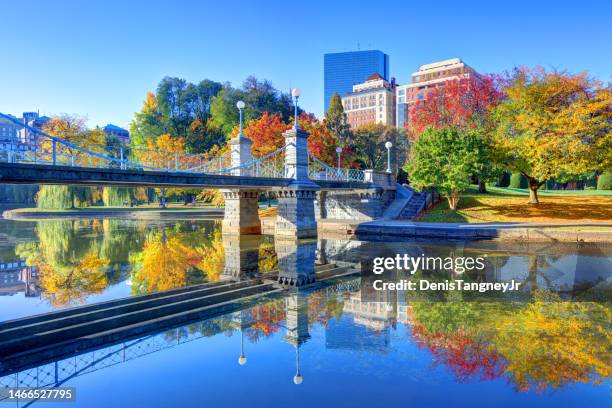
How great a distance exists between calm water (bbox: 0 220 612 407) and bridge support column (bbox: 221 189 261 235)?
37.0ft

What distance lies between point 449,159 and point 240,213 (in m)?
13.4

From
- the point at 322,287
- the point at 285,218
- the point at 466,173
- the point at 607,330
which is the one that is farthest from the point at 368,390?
the point at 466,173

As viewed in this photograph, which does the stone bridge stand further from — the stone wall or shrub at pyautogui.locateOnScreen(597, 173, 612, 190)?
shrub at pyautogui.locateOnScreen(597, 173, 612, 190)

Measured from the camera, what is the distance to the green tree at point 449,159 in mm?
27109

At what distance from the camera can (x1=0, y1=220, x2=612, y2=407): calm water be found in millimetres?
5910

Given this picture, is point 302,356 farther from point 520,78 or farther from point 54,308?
point 520,78

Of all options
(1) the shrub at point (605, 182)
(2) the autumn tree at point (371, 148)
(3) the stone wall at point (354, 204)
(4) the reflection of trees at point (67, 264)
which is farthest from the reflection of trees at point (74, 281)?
(1) the shrub at point (605, 182)

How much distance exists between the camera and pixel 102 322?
887 cm

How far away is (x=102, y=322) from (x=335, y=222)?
Answer: 19659mm

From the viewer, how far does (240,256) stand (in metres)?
18.5

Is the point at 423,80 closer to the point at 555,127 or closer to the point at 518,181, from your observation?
the point at 518,181

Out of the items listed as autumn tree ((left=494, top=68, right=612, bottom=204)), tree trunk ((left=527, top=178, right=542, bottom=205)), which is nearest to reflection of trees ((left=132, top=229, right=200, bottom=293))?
autumn tree ((left=494, top=68, right=612, bottom=204))

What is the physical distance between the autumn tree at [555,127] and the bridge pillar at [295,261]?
13.7 m

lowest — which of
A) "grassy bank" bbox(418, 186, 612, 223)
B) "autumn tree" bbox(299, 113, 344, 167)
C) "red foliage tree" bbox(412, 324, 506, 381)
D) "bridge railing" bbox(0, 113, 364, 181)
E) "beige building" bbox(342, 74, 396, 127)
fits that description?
"red foliage tree" bbox(412, 324, 506, 381)
